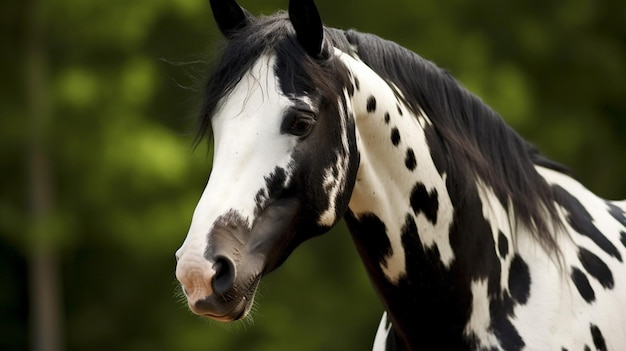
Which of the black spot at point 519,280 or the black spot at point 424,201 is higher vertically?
the black spot at point 424,201

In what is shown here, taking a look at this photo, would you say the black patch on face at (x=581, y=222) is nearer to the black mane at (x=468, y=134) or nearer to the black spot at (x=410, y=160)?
the black mane at (x=468, y=134)

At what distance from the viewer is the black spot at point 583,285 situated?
14.6 feet

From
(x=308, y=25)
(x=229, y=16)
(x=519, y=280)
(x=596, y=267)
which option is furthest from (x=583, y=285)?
(x=229, y=16)

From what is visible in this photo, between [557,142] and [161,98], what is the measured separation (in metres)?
4.60

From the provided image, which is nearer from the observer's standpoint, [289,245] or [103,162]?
[289,245]

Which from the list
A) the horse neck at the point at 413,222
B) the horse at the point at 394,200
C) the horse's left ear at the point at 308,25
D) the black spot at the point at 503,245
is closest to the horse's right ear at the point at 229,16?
the horse at the point at 394,200

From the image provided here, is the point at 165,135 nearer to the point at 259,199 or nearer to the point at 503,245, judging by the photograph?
the point at 503,245

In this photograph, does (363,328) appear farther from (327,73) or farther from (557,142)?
(327,73)

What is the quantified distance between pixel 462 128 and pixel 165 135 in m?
7.64

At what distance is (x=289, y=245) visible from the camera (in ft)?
12.9

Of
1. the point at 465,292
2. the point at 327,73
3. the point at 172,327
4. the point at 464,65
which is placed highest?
the point at 327,73

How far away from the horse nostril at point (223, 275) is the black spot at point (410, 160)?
902mm

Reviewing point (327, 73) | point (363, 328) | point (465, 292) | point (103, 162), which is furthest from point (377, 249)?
point (363, 328)

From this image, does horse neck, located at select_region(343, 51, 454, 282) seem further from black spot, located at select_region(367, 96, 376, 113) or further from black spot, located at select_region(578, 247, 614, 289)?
black spot, located at select_region(578, 247, 614, 289)
